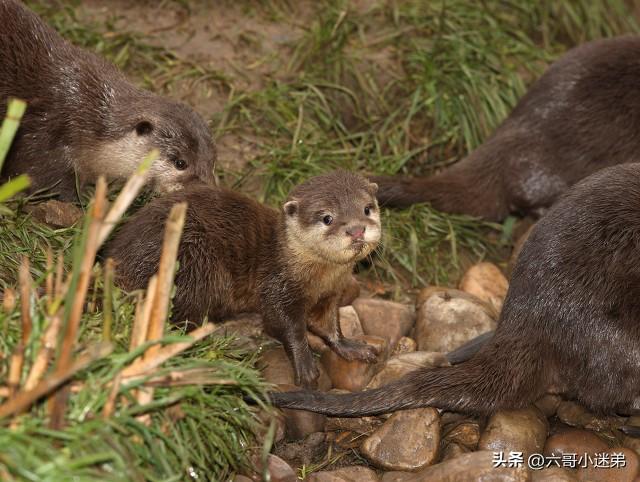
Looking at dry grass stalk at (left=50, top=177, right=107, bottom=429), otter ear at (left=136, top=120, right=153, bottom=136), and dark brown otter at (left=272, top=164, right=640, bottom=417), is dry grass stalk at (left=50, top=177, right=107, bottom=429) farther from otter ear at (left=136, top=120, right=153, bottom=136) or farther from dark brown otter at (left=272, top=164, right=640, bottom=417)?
otter ear at (left=136, top=120, right=153, bottom=136)

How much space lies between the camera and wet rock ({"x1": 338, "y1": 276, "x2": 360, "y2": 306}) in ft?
11.8

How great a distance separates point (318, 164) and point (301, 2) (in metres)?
1.25

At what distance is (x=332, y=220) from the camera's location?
10.3 ft

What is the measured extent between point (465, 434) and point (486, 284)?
942 mm

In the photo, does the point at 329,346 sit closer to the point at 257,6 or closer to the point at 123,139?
the point at 123,139

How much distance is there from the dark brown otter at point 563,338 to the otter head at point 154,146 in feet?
3.58

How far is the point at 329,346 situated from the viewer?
11.1 feet

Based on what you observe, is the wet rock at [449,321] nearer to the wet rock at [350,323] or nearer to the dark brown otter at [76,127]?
the wet rock at [350,323]

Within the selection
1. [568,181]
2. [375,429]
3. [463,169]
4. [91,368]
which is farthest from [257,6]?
[91,368]

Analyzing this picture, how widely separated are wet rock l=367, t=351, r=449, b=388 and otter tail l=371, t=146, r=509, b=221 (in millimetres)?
1025

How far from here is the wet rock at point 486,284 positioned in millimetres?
3744

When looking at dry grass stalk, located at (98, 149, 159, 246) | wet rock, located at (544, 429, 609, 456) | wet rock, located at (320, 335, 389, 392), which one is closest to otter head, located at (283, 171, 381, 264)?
wet rock, located at (320, 335, 389, 392)

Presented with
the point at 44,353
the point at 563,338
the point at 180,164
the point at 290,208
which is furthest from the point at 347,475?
the point at 180,164

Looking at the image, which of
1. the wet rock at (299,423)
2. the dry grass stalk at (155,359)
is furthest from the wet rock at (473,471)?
the dry grass stalk at (155,359)
